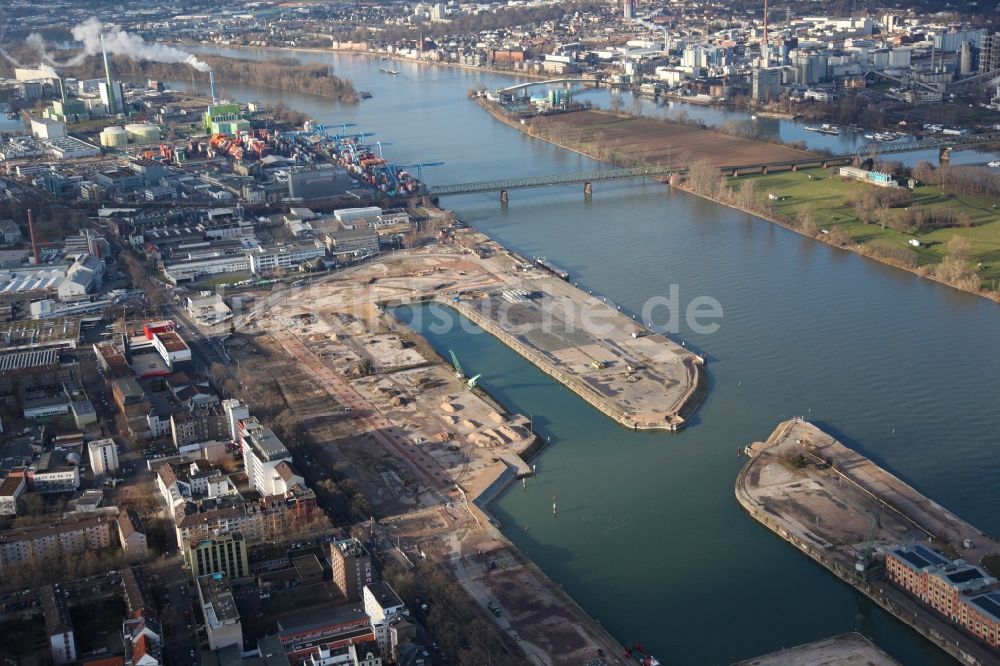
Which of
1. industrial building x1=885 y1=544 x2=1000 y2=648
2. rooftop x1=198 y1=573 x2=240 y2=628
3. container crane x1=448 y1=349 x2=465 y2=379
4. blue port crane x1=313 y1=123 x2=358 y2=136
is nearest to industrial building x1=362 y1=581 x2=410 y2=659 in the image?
rooftop x1=198 y1=573 x2=240 y2=628

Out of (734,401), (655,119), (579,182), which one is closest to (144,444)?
(734,401)

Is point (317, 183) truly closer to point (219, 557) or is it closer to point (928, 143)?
point (928, 143)

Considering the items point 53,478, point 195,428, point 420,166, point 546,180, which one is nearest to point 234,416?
point 195,428

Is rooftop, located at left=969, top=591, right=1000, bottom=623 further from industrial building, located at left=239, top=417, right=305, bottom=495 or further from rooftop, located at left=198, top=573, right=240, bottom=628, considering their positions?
industrial building, located at left=239, top=417, right=305, bottom=495

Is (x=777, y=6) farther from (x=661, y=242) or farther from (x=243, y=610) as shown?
(x=243, y=610)

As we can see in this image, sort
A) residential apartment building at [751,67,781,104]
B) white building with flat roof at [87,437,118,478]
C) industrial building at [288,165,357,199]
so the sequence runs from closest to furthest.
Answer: white building with flat roof at [87,437,118,478]
industrial building at [288,165,357,199]
residential apartment building at [751,67,781,104]

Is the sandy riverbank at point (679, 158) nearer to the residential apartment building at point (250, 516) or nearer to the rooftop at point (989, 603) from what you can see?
the rooftop at point (989, 603)
